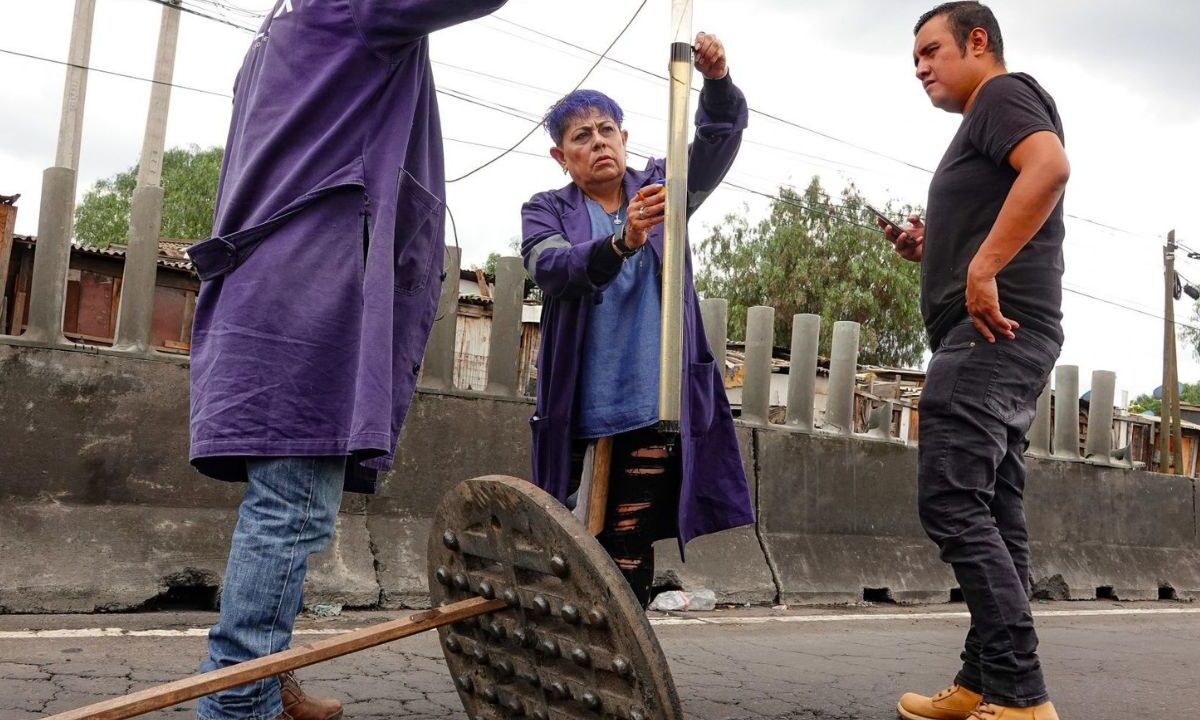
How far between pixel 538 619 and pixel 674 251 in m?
0.78

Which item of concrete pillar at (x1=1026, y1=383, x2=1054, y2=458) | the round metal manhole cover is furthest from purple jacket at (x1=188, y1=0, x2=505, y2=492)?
concrete pillar at (x1=1026, y1=383, x2=1054, y2=458)

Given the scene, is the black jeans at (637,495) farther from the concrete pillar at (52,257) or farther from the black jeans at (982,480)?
the concrete pillar at (52,257)

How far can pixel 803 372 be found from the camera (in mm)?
6793

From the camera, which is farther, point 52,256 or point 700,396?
point 52,256

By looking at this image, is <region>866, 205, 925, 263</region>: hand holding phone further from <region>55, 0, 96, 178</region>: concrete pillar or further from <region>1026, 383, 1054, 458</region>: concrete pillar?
<region>55, 0, 96, 178</region>: concrete pillar

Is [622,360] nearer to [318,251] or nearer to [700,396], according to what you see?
[700,396]

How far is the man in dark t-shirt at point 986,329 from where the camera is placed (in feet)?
8.91

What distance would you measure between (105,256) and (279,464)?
53.2 feet

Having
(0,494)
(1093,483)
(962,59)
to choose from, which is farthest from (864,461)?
(0,494)

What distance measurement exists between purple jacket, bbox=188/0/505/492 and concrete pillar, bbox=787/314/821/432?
460 centimetres

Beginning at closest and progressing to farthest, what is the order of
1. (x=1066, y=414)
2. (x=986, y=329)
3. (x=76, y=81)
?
1. (x=986, y=329)
2. (x=1066, y=414)
3. (x=76, y=81)

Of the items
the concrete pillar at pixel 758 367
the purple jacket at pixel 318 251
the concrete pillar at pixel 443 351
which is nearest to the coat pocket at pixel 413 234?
the purple jacket at pixel 318 251

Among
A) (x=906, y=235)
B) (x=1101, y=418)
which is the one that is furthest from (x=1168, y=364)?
(x=906, y=235)

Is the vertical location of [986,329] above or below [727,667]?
above
